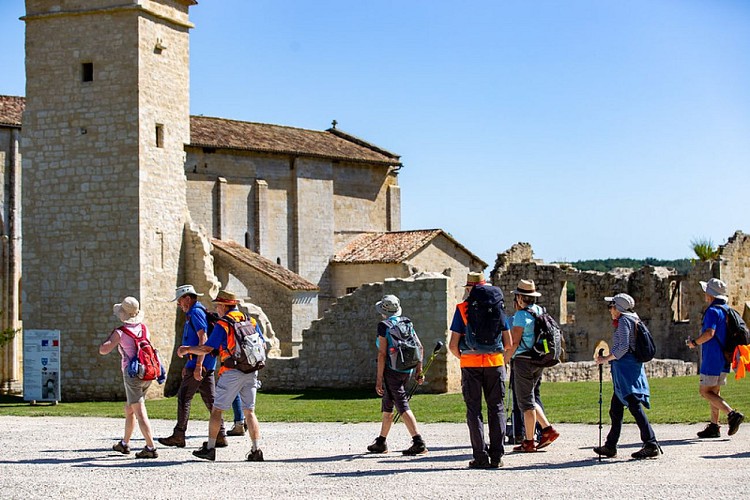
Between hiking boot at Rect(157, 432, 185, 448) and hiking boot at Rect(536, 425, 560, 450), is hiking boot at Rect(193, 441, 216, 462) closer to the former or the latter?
hiking boot at Rect(157, 432, 185, 448)

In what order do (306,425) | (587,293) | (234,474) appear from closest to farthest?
(234,474) < (306,425) < (587,293)

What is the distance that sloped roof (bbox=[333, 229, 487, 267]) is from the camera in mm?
38969

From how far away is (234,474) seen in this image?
11.4 m

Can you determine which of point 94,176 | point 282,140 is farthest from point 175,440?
point 282,140

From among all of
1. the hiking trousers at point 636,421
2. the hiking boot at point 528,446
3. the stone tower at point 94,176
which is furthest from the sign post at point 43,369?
the hiking trousers at point 636,421

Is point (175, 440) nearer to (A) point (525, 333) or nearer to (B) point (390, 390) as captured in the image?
(B) point (390, 390)

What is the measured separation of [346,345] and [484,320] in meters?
12.8

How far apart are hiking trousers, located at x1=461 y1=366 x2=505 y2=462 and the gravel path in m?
0.25

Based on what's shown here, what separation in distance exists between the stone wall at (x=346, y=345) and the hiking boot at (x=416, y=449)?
1011cm

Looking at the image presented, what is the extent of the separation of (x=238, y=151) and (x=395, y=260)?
6511 millimetres

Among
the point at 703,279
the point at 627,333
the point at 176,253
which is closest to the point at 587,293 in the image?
the point at 703,279

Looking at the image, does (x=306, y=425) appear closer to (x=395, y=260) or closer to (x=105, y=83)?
(x=105, y=83)

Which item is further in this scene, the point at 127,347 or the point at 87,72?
the point at 87,72

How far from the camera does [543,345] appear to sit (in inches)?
487
